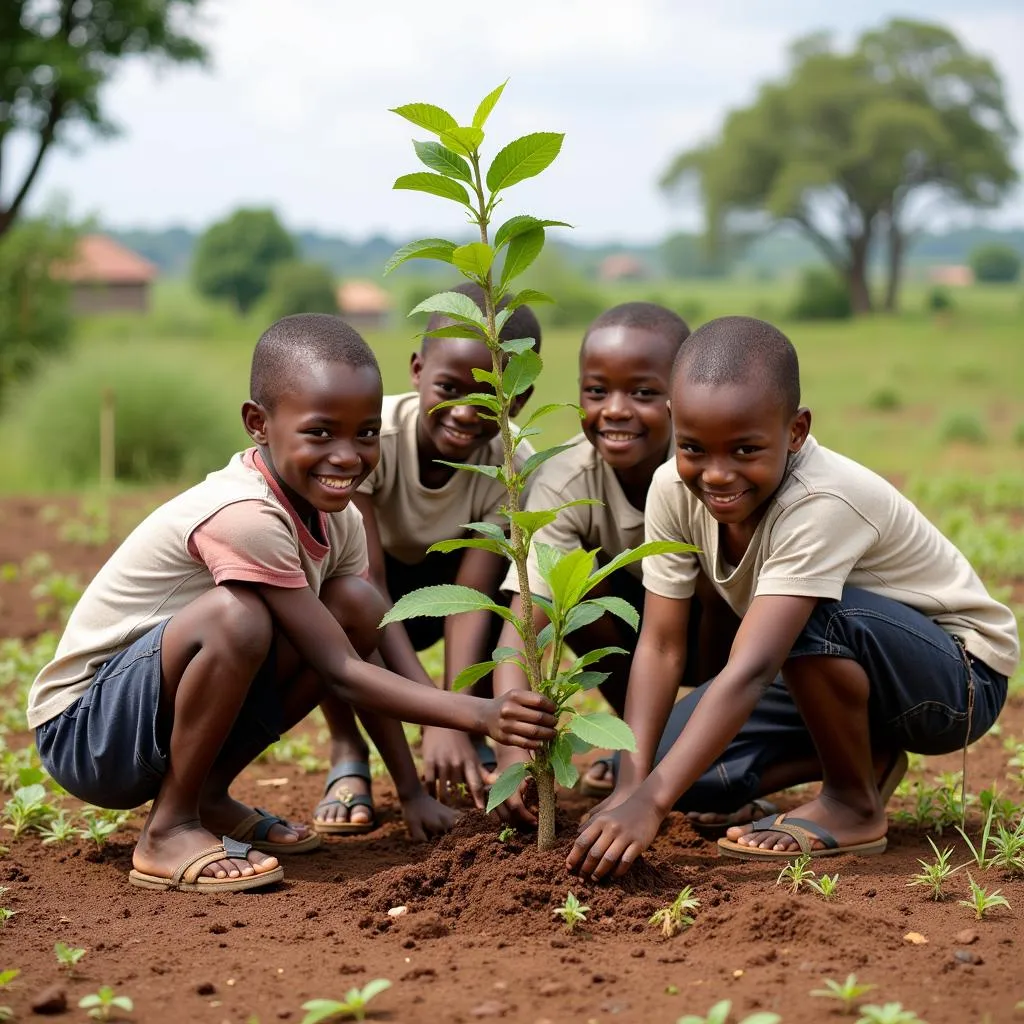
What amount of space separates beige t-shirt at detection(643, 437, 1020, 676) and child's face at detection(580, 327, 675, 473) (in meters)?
0.37

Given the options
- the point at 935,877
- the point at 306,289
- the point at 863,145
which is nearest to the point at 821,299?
the point at 863,145

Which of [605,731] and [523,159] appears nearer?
[605,731]

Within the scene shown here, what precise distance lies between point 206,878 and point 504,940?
2.41 ft

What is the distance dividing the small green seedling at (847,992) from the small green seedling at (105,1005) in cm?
111

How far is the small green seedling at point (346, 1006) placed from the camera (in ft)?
6.59

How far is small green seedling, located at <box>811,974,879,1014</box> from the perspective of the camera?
6.68 feet

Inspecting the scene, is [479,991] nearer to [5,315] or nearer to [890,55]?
[5,315]

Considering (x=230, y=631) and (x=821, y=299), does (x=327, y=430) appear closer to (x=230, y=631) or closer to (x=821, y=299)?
(x=230, y=631)

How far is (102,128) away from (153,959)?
16527mm

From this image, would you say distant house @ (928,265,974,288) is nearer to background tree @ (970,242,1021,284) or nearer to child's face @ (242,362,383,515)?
background tree @ (970,242,1021,284)

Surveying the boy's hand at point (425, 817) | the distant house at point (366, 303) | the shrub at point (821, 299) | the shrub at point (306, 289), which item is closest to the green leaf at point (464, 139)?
the boy's hand at point (425, 817)

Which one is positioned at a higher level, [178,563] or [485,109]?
[485,109]

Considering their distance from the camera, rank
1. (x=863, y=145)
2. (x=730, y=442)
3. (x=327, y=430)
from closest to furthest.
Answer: (x=730, y=442)
(x=327, y=430)
(x=863, y=145)

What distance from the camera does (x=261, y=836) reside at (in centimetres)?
313
